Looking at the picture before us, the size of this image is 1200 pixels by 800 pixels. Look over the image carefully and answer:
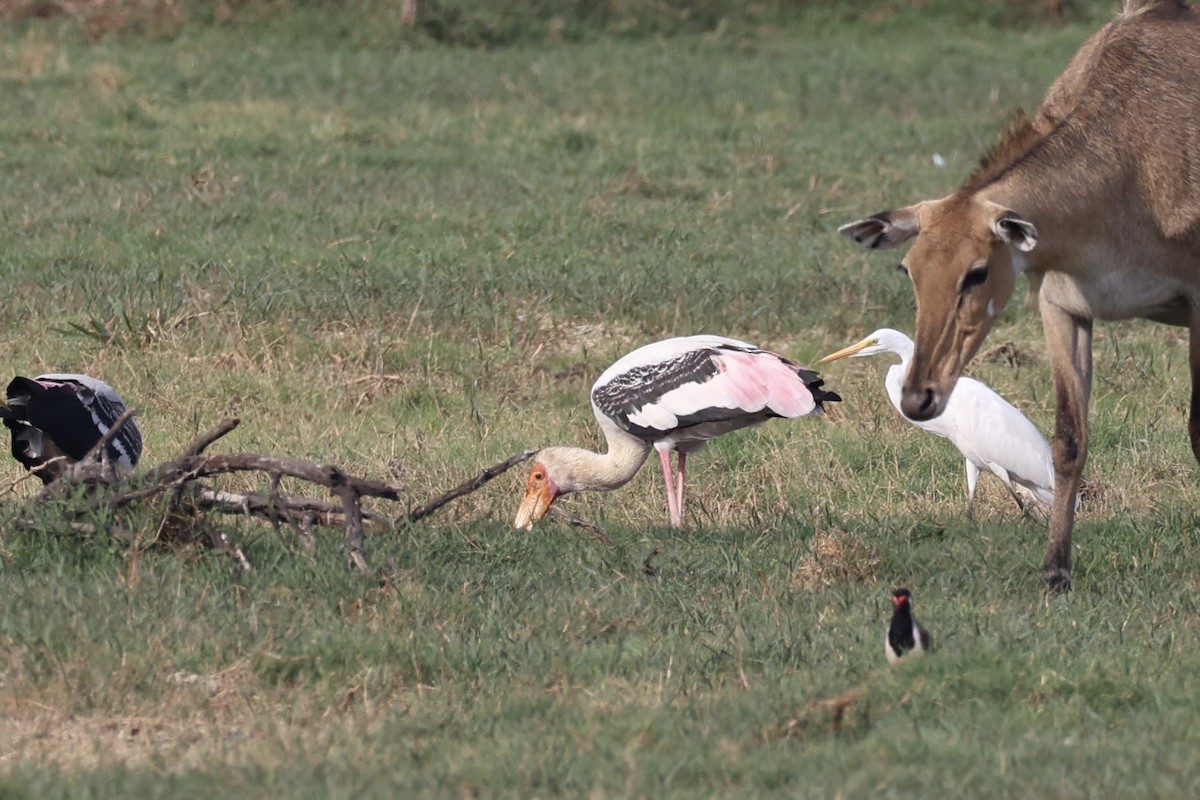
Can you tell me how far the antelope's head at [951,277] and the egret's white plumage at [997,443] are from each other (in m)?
1.79

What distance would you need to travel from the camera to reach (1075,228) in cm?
602

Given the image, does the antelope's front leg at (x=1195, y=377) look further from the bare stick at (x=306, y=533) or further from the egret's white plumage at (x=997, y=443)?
the bare stick at (x=306, y=533)

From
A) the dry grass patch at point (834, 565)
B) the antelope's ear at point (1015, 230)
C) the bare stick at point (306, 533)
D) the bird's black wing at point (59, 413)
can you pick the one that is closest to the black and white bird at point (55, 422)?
the bird's black wing at point (59, 413)

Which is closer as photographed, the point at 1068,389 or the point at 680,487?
the point at 1068,389

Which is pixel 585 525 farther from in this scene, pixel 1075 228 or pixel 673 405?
pixel 1075 228

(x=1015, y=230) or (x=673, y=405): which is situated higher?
(x=1015, y=230)

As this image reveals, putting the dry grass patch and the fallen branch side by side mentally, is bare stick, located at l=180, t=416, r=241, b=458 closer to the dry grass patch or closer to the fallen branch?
the fallen branch

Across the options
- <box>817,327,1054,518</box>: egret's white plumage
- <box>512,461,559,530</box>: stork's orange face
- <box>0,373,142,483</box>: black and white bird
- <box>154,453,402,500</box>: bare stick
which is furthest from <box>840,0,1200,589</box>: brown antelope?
<box>0,373,142,483</box>: black and white bird

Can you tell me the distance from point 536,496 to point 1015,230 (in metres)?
2.76

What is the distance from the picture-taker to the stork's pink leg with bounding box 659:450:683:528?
731cm

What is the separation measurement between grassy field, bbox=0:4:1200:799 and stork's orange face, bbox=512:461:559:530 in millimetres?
180

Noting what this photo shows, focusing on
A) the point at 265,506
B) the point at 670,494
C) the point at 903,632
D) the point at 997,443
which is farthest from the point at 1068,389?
the point at 265,506

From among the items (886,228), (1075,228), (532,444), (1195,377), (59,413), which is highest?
(886,228)

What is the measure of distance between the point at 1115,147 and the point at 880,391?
337cm
